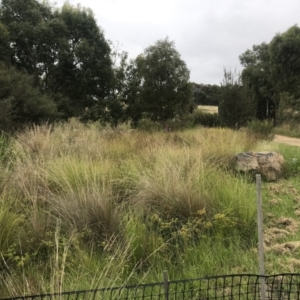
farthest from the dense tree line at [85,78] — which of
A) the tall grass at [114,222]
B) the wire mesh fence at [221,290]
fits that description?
the wire mesh fence at [221,290]

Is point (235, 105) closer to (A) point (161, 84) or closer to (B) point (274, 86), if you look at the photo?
(A) point (161, 84)

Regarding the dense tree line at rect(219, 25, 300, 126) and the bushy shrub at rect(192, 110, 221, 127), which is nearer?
the dense tree line at rect(219, 25, 300, 126)

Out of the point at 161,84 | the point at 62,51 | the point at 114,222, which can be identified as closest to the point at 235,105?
the point at 161,84

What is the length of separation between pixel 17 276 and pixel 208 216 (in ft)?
6.08

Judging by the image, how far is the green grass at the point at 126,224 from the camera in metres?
2.67

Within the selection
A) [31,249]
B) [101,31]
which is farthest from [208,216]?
[101,31]

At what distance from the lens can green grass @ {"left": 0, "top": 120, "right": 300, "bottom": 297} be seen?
8.75 ft

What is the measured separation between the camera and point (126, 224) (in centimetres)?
324

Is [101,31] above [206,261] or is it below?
above

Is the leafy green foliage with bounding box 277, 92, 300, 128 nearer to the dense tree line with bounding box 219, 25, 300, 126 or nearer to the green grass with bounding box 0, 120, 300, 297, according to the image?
the dense tree line with bounding box 219, 25, 300, 126

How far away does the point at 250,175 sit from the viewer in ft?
17.3

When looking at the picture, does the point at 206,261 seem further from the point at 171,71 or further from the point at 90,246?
the point at 171,71

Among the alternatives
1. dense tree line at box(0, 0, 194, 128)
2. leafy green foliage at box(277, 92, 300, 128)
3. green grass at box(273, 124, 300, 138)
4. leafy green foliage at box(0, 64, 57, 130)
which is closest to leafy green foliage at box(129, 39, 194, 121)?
dense tree line at box(0, 0, 194, 128)

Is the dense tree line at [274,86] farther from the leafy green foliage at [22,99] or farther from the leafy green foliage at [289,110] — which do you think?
the leafy green foliage at [22,99]
